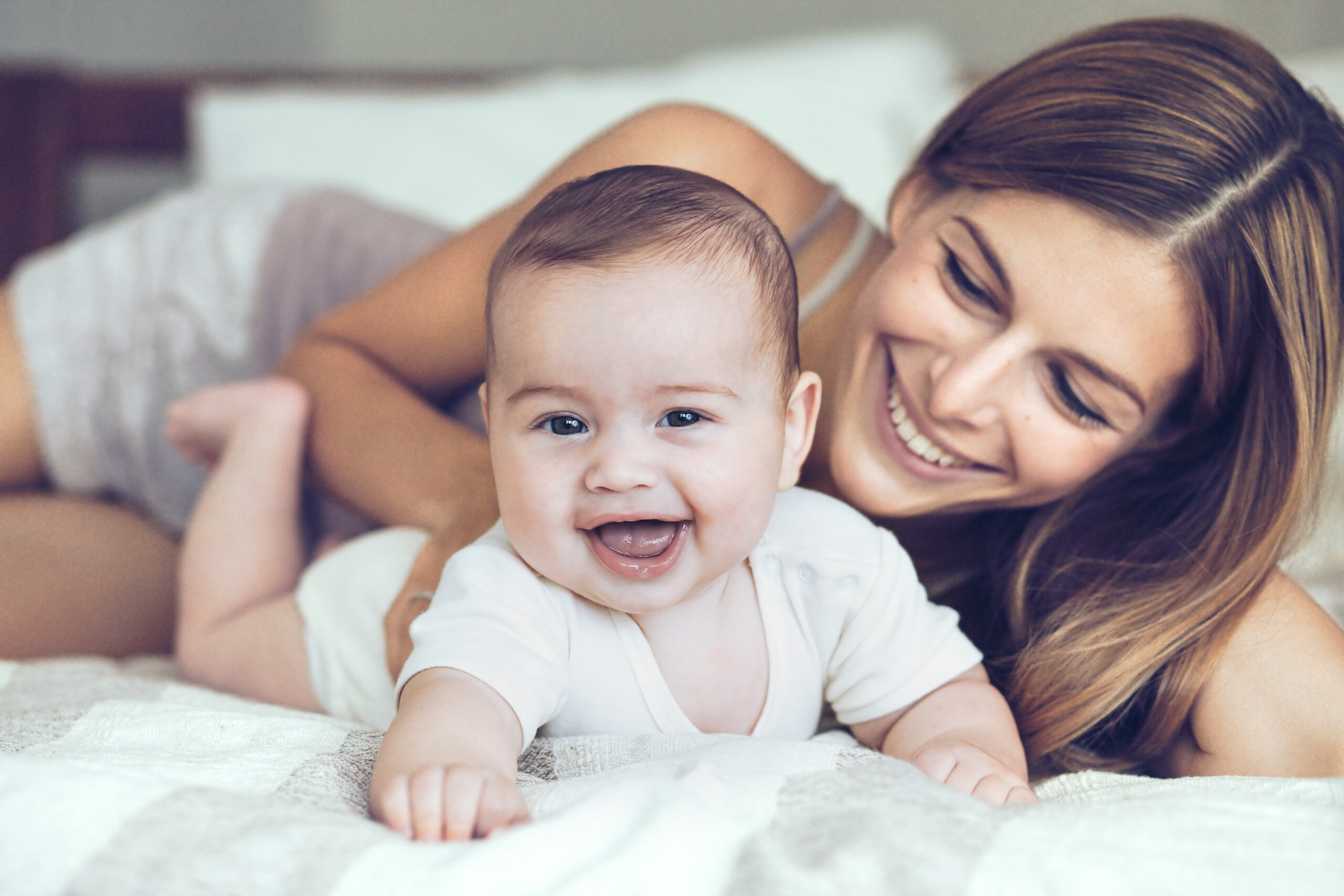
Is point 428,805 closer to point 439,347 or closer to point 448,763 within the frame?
point 448,763

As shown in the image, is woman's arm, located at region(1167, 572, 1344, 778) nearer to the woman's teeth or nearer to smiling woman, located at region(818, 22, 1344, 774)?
smiling woman, located at region(818, 22, 1344, 774)

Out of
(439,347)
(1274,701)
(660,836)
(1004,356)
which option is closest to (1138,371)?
(1004,356)

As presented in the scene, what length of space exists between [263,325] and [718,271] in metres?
0.98

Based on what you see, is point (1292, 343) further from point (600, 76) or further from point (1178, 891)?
point (600, 76)

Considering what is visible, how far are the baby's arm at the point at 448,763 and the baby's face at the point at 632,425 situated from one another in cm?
11

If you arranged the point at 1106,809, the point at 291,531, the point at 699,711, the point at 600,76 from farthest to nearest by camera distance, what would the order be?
the point at 600,76, the point at 291,531, the point at 699,711, the point at 1106,809

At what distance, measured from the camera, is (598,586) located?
74 cm

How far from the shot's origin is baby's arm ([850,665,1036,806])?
76 centimetres

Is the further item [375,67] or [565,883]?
[375,67]

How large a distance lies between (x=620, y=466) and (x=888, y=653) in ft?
1.09

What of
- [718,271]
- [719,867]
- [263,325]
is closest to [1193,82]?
[718,271]

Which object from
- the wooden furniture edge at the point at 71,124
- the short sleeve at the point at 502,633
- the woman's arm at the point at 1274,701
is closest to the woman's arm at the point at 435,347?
the short sleeve at the point at 502,633

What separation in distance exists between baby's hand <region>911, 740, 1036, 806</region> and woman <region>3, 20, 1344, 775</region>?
181mm

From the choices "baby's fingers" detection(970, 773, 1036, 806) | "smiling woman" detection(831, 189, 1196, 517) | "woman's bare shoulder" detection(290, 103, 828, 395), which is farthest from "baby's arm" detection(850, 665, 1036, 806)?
"woman's bare shoulder" detection(290, 103, 828, 395)
